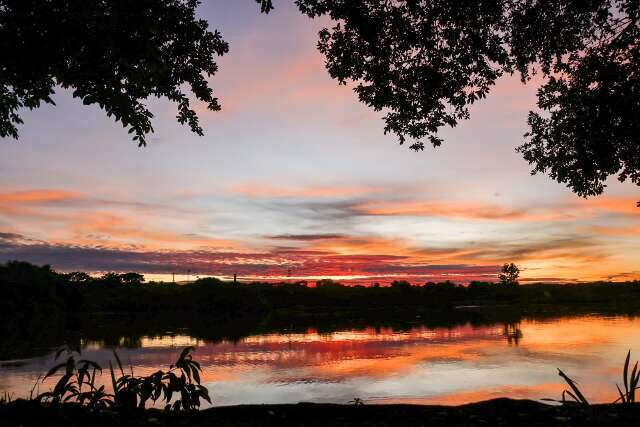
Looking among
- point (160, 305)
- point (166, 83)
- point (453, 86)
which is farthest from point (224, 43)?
point (160, 305)

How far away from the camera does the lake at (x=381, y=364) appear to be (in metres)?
17.8

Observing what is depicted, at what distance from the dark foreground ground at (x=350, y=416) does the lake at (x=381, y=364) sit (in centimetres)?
959

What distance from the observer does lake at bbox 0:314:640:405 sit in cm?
1784

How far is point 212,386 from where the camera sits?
19.5m

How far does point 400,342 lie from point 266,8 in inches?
1232

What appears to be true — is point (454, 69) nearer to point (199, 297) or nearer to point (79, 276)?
point (199, 297)

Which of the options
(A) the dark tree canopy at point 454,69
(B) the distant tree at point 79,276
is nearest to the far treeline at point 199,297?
(B) the distant tree at point 79,276

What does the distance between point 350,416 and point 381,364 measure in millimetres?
18874

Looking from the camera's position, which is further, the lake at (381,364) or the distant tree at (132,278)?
the distant tree at (132,278)

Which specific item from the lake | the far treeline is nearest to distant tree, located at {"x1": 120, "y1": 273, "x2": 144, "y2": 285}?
the far treeline

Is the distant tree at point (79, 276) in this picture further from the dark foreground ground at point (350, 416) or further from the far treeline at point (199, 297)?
the dark foreground ground at point (350, 416)

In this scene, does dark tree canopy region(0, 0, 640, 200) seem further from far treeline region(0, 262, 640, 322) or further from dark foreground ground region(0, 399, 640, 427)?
far treeline region(0, 262, 640, 322)

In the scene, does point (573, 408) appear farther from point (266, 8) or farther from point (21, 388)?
point (21, 388)

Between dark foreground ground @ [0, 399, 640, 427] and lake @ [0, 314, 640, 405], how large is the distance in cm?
959
